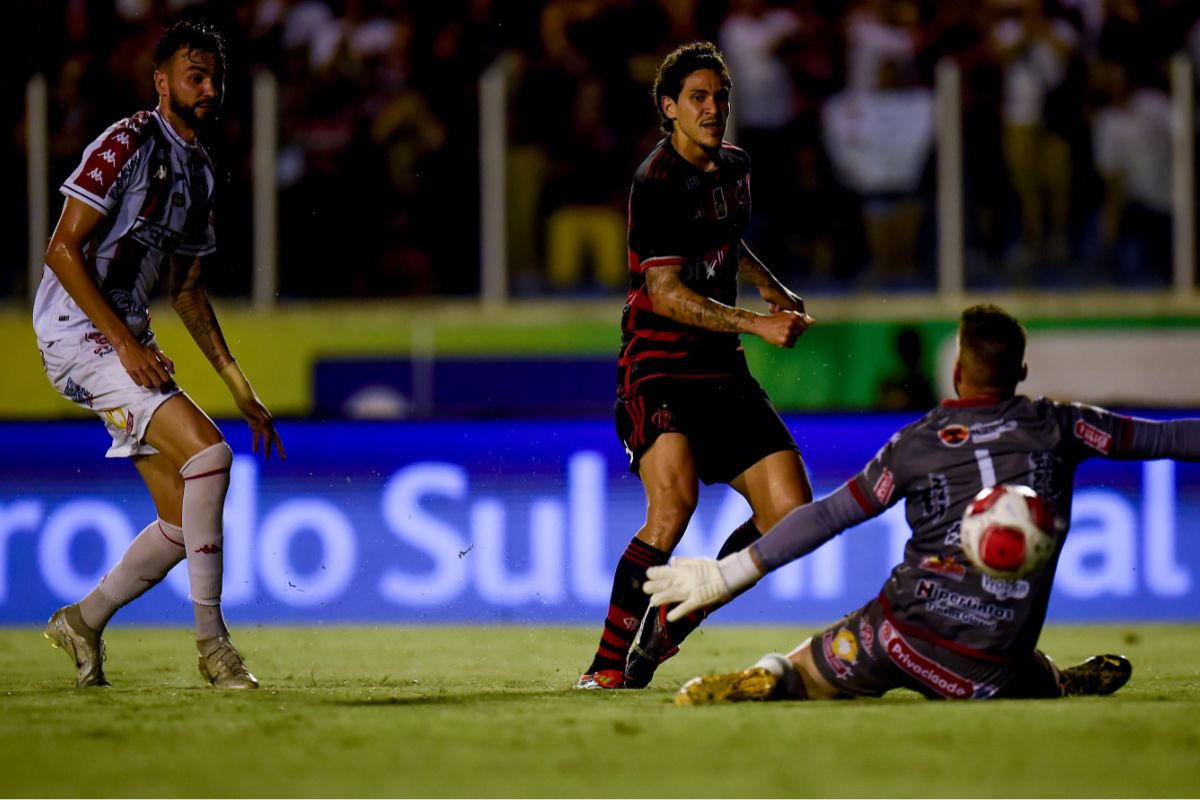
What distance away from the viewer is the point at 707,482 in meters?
6.67

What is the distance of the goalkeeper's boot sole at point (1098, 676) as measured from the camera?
582 centimetres

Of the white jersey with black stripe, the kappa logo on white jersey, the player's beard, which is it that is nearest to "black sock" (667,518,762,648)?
the kappa logo on white jersey

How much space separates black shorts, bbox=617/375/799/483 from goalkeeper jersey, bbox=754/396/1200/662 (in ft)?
3.93

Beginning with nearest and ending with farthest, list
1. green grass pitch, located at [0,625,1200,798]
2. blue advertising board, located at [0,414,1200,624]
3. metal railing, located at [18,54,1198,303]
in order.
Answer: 1. green grass pitch, located at [0,625,1200,798]
2. blue advertising board, located at [0,414,1200,624]
3. metal railing, located at [18,54,1198,303]

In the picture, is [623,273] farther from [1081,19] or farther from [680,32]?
[1081,19]

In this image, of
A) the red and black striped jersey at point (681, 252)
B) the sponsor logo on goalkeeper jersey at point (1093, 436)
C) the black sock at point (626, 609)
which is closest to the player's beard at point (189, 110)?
the red and black striped jersey at point (681, 252)

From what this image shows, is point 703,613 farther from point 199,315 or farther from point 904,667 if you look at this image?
point 199,315

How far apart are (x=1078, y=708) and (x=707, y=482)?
69.5 inches

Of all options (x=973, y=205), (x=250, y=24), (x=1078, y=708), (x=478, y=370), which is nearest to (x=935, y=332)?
(x=973, y=205)

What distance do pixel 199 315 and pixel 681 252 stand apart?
173cm

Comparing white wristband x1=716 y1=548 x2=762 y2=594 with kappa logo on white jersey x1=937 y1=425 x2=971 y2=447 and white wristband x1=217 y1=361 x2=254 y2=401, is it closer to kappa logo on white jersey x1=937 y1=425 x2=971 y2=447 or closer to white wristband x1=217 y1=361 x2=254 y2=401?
kappa logo on white jersey x1=937 y1=425 x2=971 y2=447

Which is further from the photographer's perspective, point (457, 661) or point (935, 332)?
point (935, 332)

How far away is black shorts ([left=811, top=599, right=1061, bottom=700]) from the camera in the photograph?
539cm

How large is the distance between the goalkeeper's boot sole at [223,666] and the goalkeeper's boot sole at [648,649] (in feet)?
3.98
